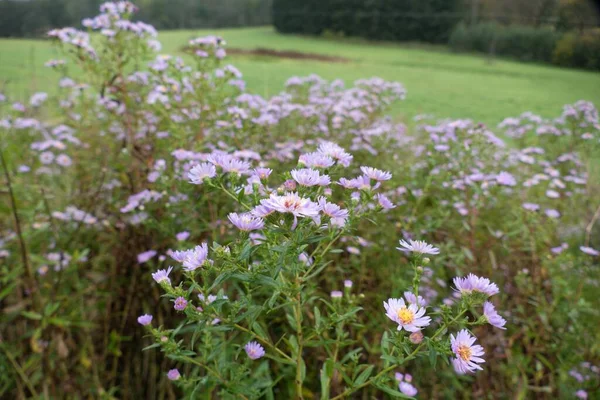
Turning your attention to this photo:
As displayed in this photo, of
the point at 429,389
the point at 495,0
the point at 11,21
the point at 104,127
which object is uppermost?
the point at 495,0

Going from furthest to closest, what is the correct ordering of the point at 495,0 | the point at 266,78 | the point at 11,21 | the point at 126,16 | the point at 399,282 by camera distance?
the point at 495,0
the point at 266,78
the point at 11,21
the point at 126,16
the point at 399,282

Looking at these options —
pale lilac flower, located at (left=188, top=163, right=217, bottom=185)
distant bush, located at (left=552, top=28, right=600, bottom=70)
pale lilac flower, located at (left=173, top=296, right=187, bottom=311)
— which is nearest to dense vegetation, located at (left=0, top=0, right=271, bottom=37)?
pale lilac flower, located at (left=188, top=163, right=217, bottom=185)

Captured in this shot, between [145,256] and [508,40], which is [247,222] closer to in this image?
[145,256]

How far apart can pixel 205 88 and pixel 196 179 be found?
891mm

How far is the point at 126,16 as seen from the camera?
60.1 inches

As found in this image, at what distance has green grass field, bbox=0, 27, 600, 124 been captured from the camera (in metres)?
2.47

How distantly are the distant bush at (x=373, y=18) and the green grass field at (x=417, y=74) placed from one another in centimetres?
19

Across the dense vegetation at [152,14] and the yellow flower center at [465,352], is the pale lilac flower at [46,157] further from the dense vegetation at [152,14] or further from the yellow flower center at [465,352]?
the yellow flower center at [465,352]

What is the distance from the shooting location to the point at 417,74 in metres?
3.42

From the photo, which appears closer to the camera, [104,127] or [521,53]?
[104,127]

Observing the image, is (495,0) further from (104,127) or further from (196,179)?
(196,179)

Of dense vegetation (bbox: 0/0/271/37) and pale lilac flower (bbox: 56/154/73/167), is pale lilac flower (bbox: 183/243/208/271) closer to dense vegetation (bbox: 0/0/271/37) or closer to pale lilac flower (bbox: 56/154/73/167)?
dense vegetation (bbox: 0/0/271/37)

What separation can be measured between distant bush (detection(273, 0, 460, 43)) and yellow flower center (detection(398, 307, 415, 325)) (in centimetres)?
342

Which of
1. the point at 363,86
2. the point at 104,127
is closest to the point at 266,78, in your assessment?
the point at 363,86
